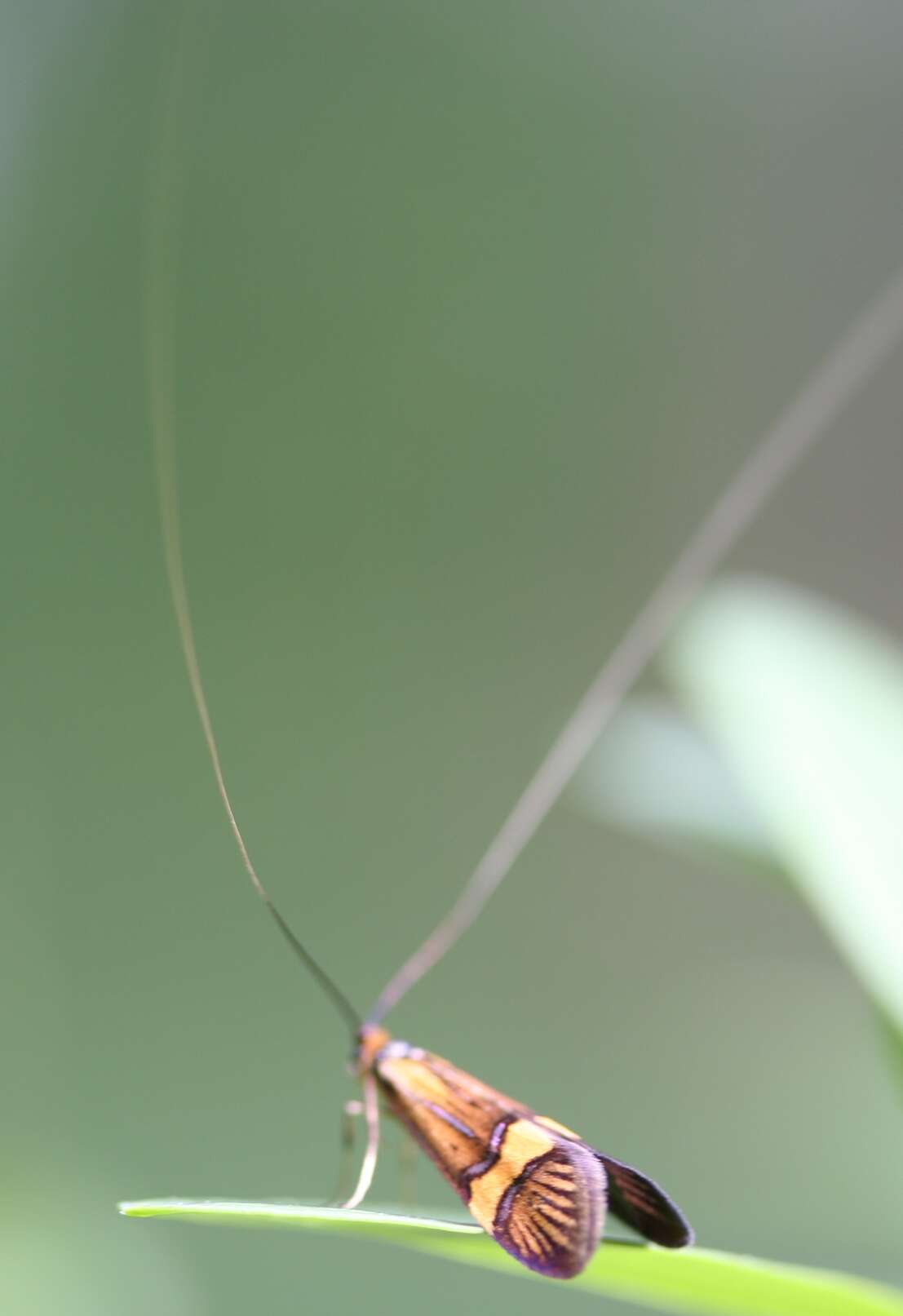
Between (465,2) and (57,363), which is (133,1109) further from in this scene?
(465,2)

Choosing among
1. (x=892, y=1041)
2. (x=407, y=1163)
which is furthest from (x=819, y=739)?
(x=407, y=1163)

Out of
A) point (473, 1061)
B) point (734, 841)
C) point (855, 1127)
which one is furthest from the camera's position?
point (473, 1061)

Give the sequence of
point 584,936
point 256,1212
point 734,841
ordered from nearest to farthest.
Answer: point 256,1212
point 734,841
point 584,936

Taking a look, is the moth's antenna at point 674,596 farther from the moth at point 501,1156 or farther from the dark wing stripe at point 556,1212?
the dark wing stripe at point 556,1212

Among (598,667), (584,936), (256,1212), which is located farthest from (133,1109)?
(256,1212)

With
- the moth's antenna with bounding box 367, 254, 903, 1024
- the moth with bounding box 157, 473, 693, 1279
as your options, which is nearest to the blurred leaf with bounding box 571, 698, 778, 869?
the moth's antenna with bounding box 367, 254, 903, 1024

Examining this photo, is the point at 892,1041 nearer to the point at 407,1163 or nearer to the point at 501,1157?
the point at 501,1157
